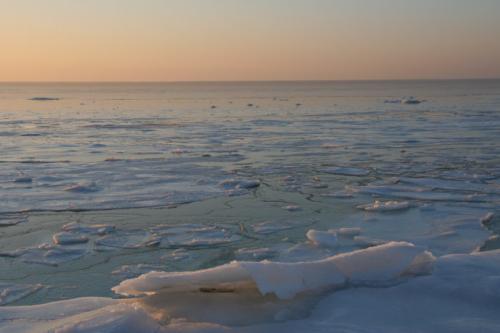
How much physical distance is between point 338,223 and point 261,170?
3842 mm

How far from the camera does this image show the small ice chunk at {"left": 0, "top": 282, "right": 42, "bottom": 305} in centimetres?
413

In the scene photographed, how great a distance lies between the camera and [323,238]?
17.8 ft

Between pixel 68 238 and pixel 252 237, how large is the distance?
179cm

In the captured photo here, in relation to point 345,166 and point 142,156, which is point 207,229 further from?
point 142,156

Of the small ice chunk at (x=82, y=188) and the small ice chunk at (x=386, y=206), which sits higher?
the small ice chunk at (x=386, y=206)

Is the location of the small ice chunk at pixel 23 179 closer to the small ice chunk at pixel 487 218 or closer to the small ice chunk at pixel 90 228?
the small ice chunk at pixel 90 228

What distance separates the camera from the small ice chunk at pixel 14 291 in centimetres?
413

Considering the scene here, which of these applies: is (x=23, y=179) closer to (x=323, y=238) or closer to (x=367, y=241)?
(x=323, y=238)

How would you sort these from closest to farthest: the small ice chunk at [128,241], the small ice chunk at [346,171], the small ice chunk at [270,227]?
1. the small ice chunk at [128,241]
2. the small ice chunk at [270,227]
3. the small ice chunk at [346,171]

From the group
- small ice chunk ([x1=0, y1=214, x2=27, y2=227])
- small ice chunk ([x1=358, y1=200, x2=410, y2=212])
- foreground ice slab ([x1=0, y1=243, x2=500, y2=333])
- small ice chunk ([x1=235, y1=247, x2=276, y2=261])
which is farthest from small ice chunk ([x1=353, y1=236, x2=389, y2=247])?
small ice chunk ([x1=0, y1=214, x2=27, y2=227])

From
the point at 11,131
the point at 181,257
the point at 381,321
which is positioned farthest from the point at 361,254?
the point at 11,131

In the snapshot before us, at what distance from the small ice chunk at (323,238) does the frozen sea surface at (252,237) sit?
0.03 meters

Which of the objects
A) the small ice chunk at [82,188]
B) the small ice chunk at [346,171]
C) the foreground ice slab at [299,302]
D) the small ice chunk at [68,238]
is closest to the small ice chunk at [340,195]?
the small ice chunk at [346,171]

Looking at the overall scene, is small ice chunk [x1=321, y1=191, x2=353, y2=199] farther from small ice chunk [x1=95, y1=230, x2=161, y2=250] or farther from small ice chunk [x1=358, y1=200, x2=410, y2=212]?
small ice chunk [x1=95, y1=230, x2=161, y2=250]
